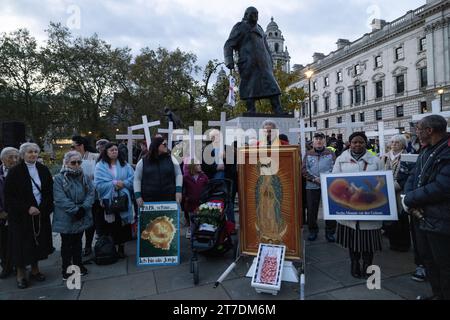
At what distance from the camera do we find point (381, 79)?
4734 cm

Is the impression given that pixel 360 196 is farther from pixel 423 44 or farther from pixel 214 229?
pixel 423 44

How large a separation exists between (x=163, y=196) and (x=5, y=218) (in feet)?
7.02

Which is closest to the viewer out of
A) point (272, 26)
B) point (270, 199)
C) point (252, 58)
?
point (270, 199)

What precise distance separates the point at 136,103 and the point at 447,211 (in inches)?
1002

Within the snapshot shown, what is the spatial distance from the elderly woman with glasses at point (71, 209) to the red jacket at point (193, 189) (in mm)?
1591

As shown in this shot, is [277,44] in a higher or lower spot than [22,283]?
higher

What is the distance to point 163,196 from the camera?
446cm

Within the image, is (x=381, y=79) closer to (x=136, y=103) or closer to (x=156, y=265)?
(x=136, y=103)

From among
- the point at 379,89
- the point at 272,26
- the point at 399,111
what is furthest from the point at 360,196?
the point at 272,26

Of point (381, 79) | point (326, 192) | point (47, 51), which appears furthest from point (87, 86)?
point (381, 79)

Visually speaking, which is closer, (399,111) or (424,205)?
(424,205)

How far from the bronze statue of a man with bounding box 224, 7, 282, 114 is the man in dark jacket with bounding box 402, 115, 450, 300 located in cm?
406

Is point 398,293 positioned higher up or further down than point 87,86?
further down

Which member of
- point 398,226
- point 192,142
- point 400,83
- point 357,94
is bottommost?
point 398,226
